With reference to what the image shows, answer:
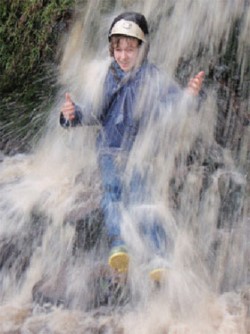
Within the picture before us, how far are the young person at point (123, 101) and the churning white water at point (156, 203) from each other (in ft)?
0.41

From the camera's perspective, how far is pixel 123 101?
13.9ft

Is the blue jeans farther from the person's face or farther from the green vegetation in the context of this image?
the green vegetation

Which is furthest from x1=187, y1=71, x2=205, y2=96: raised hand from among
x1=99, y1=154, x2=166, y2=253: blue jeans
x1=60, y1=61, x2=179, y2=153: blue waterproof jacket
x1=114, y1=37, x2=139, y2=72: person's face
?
x1=99, y1=154, x2=166, y2=253: blue jeans

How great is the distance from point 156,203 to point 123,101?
2.61ft

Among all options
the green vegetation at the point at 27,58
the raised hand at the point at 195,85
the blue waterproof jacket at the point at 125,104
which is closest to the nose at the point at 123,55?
the blue waterproof jacket at the point at 125,104

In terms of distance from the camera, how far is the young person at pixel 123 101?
4.12 metres

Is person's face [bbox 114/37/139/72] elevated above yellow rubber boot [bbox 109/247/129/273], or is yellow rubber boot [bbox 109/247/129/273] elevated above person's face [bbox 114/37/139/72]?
person's face [bbox 114/37/139/72]

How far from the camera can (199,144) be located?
4.68m

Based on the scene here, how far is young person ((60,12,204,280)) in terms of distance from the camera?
4.12 m

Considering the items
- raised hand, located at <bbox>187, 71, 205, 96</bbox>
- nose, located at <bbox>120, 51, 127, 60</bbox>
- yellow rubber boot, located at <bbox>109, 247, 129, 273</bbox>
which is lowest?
yellow rubber boot, located at <bbox>109, 247, 129, 273</bbox>

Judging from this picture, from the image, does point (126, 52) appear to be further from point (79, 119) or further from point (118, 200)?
point (118, 200)

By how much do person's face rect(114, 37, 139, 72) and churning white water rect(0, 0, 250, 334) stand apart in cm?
35

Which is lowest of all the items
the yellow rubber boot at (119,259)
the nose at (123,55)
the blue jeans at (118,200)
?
the yellow rubber boot at (119,259)

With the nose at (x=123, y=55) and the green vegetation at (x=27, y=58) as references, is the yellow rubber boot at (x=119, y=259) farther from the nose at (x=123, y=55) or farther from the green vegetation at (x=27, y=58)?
the green vegetation at (x=27, y=58)
